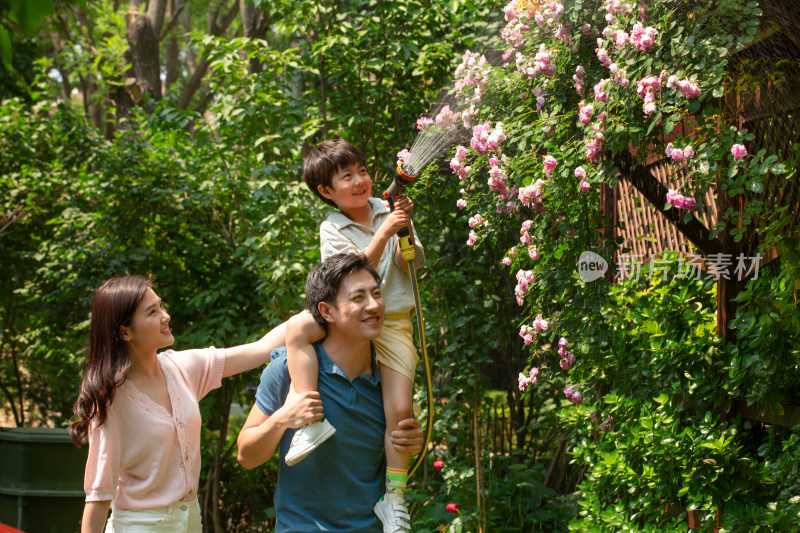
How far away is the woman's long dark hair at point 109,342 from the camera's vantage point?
238cm

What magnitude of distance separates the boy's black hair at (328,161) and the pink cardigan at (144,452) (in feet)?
2.84

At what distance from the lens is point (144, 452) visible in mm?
2412

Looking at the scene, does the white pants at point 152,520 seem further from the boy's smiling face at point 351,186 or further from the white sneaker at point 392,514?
the boy's smiling face at point 351,186

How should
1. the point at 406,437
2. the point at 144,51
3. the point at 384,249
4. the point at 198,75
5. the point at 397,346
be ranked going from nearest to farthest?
the point at 406,437, the point at 397,346, the point at 384,249, the point at 144,51, the point at 198,75

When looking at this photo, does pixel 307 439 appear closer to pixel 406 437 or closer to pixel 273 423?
pixel 273 423

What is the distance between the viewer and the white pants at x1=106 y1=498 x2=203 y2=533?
238cm

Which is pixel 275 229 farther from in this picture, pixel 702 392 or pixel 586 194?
pixel 702 392

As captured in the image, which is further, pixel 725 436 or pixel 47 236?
pixel 47 236

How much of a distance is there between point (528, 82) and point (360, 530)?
2.06 m

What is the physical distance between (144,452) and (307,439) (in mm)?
605

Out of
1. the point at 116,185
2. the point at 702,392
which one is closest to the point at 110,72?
the point at 116,185

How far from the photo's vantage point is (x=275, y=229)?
5043mm

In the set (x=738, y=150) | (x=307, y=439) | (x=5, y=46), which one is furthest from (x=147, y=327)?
(x=738, y=150)

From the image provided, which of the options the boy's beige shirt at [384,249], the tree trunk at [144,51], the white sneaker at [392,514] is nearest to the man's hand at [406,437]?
the white sneaker at [392,514]
